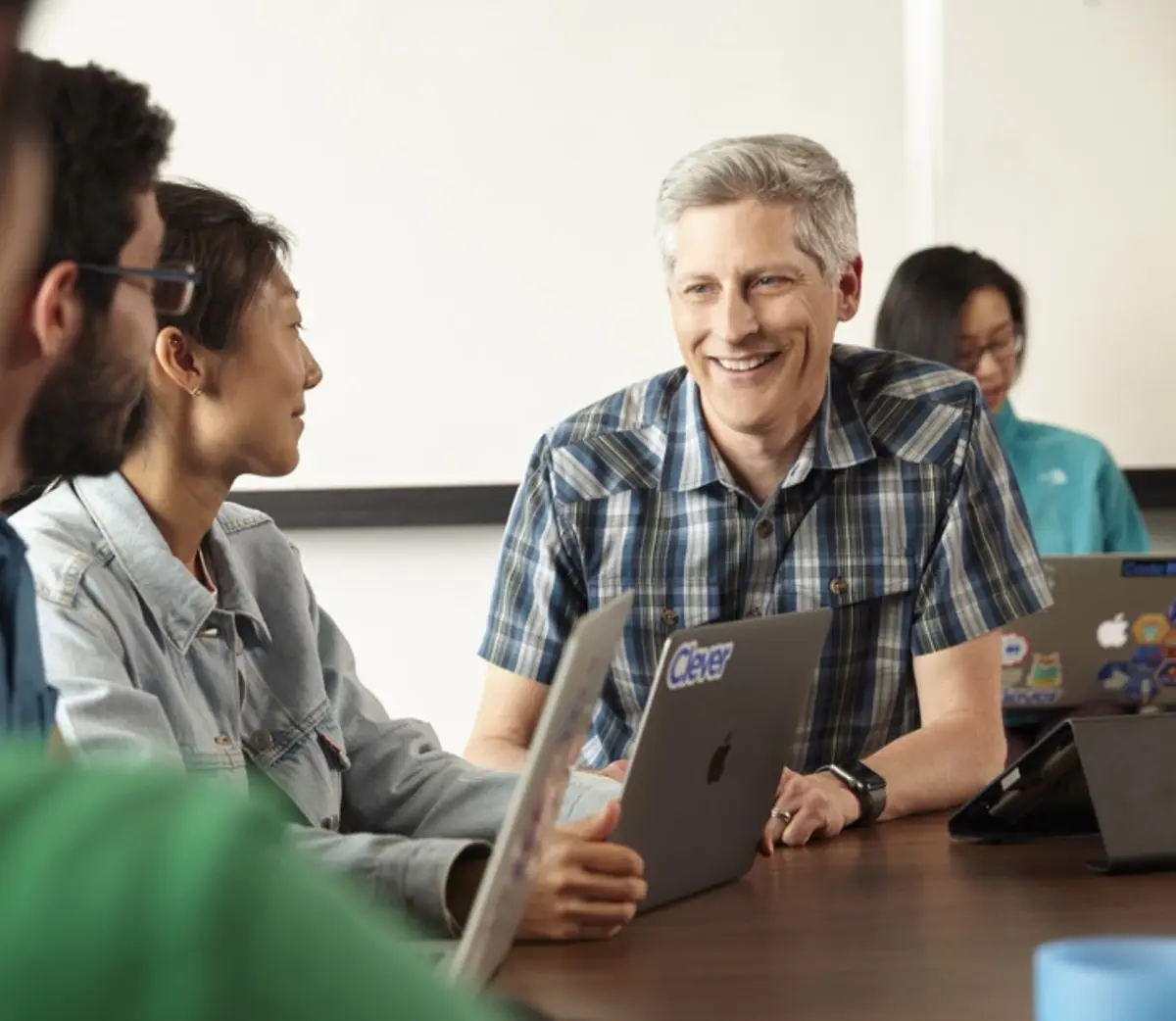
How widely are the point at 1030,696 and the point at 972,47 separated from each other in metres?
2.00

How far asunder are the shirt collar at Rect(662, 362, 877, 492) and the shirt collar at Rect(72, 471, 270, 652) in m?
0.74

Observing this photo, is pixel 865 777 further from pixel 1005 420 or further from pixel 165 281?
pixel 1005 420

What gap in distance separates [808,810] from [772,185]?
33.8 inches

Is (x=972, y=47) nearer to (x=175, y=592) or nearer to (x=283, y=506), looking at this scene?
(x=283, y=506)

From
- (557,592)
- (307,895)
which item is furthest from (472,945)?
(557,592)

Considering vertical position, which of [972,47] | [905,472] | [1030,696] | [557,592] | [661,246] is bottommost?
[1030,696]

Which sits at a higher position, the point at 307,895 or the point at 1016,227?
the point at 1016,227

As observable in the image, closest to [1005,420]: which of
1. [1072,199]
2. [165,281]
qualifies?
[1072,199]

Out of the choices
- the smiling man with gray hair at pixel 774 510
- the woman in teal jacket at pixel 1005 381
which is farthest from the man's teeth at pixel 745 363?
the woman in teal jacket at pixel 1005 381

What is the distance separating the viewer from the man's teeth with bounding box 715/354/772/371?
221 cm

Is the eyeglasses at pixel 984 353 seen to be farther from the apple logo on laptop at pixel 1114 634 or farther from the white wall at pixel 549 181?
the apple logo on laptop at pixel 1114 634

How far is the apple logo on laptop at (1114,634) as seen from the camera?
2.23 m

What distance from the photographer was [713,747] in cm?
143

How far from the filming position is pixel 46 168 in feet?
1.43
